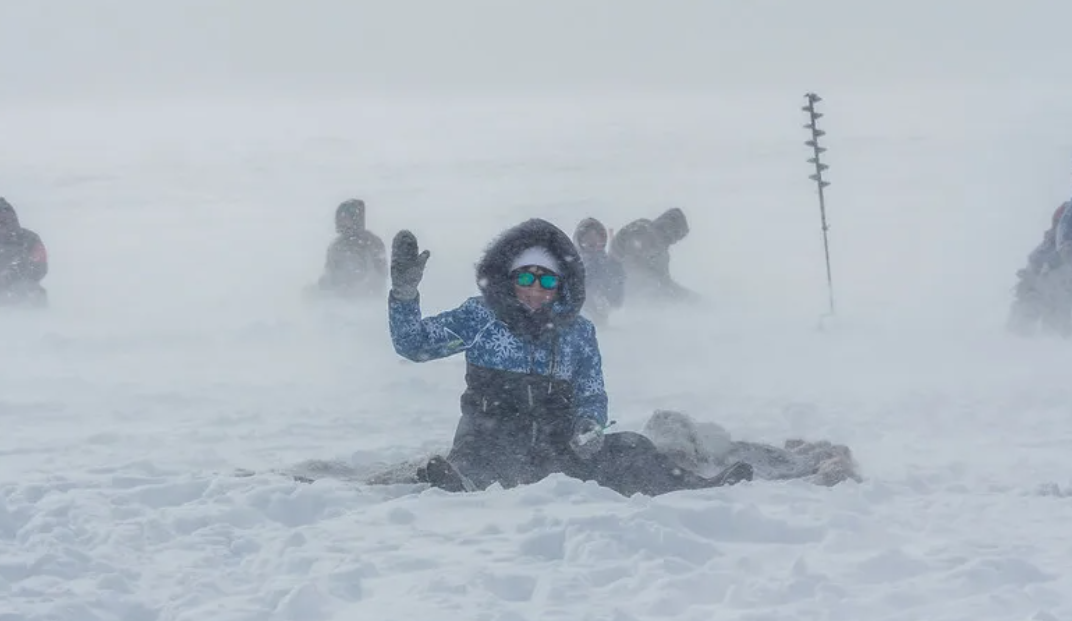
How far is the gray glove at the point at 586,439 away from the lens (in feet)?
17.6

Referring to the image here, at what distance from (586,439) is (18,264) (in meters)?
9.72

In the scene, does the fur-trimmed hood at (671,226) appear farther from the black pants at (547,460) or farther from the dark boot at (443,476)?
the dark boot at (443,476)

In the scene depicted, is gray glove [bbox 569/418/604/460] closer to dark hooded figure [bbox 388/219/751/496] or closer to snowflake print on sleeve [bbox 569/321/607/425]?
dark hooded figure [bbox 388/219/751/496]

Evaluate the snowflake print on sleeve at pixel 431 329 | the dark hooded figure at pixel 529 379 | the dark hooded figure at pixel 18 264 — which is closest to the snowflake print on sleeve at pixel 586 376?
the dark hooded figure at pixel 529 379

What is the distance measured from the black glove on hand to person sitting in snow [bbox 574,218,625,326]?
686 cm

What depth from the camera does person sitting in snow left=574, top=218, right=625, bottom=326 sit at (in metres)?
12.2

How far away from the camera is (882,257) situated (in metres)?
19.2

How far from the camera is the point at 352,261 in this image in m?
13.8

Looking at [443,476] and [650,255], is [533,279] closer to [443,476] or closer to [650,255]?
[443,476]

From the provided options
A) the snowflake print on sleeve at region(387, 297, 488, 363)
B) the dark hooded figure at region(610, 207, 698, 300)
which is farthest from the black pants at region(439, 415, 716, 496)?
the dark hooded figure at region(610, 207, 698, 300)

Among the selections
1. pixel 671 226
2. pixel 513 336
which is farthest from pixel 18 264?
pixel 513 336

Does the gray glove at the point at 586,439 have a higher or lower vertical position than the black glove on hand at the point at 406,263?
lower

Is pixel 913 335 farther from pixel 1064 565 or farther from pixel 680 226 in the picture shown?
pixel 1064 565

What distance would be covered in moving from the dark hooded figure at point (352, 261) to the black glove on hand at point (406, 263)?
340 inches
